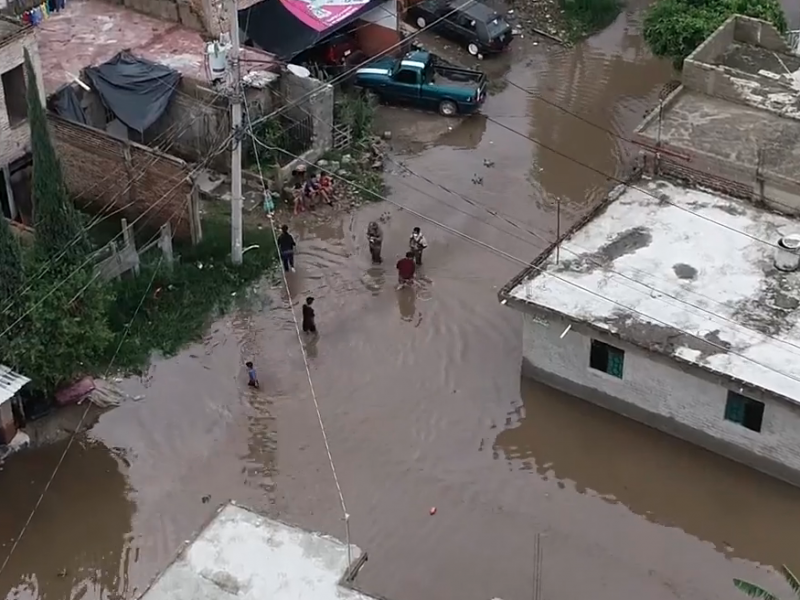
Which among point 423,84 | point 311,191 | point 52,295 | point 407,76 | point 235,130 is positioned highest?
point 235,130

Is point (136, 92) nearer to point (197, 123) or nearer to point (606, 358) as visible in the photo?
point (197, 123)

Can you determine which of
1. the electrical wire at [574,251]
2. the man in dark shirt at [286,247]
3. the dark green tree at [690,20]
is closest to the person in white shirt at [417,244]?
the electrical wire at [574,251]

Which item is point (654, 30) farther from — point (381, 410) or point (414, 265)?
point (381, 410)

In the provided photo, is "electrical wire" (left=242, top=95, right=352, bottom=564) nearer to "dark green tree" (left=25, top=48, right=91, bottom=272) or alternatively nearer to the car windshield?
"dark green tree" (left=25, top=48, right=91, bottom=272)

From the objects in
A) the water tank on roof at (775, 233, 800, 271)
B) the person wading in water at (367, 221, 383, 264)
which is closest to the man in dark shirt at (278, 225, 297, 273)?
the person wading in water at (367, 221, 383, 264)

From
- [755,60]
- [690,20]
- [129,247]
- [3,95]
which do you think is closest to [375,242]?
[129,247]

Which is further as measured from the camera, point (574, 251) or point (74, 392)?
point (574, 251)
